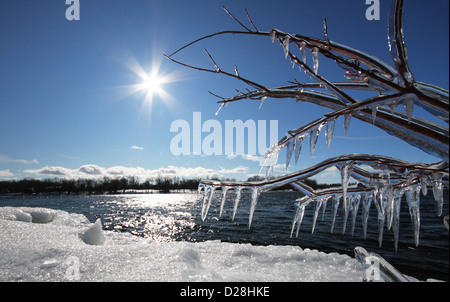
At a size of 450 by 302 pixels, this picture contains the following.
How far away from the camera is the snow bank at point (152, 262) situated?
260 centimetres

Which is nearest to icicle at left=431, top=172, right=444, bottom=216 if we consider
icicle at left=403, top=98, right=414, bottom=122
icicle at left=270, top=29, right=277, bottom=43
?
icicle at left=403, top=98, right=414, bottom=122

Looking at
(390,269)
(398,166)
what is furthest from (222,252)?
(398,166)

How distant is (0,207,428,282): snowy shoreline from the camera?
260cm

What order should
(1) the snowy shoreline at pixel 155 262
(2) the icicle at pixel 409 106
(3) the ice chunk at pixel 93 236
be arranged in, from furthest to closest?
(3) the ice chunk at pixel 93 236
(1) the snowy shoreline at pixel 155 262
(2) the icicle at pixel 409 106

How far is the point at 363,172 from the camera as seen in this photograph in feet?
4.44

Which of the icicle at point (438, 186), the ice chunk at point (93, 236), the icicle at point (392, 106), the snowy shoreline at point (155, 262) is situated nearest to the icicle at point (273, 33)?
the icicle at point (392, 106)

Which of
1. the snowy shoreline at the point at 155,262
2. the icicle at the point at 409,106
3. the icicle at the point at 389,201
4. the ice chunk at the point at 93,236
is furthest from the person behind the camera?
the ice chunk at the point at 93,236

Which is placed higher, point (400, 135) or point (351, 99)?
point (351, 99)

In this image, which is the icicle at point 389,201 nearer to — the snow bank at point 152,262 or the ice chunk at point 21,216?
the snow bank at point 152,262

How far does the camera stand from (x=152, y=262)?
9.87 feet

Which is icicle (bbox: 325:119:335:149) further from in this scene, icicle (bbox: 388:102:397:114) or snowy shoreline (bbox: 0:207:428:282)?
snowy shoreline (bbox: 0:207:428:282)
